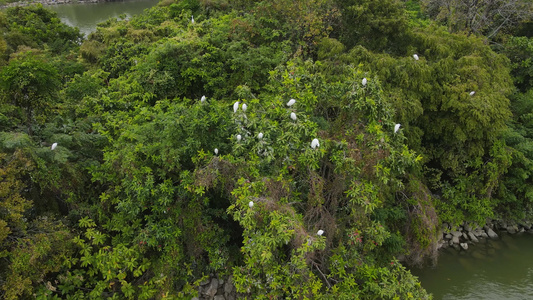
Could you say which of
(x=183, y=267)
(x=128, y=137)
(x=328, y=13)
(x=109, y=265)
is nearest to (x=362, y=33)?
(x=328, y=13)

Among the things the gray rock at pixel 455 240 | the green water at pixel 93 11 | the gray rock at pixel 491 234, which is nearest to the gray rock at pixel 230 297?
the gray rock at pixel 455 240

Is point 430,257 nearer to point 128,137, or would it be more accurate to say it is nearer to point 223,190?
point 223,190

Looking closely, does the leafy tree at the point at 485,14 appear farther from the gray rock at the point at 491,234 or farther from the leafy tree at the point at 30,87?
the leafy tree at the point at 30,87

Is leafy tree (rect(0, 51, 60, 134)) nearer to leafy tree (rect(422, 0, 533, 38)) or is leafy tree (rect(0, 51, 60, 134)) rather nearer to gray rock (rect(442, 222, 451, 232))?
gray rock (rect(442, 222, 451, 232))

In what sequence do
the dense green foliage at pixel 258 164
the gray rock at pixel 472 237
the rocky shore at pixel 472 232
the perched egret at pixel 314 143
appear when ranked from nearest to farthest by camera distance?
the perched egret at pixel 314 143, the dense green foliage at pixel 258 164, the rocky shore at pixel 472 232, the gray rock at pixel 472 237

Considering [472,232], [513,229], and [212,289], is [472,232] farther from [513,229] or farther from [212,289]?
[212,289]

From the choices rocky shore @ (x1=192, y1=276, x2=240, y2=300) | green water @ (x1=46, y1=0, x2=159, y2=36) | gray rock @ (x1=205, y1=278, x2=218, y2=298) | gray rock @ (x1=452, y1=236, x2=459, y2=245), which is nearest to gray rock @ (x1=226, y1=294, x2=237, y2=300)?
rocky shore @ (x1=192, y1=276, x2=240, y2=300)
